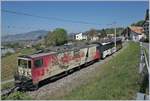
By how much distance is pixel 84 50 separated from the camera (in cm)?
2770

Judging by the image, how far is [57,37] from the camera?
257ft

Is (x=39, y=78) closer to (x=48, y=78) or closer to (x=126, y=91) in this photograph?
(x=48, y=78)

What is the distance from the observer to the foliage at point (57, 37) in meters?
77.8

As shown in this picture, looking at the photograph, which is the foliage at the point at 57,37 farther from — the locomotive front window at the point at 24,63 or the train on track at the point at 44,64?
the locomotive front window at the point at 24,63

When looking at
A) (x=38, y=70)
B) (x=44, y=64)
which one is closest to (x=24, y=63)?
(x=38, y=70)

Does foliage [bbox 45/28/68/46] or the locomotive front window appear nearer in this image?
the locomotive front window

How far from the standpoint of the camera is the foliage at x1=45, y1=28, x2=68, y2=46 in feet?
255

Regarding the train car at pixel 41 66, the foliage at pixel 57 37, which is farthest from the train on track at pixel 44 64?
the foliage at pixel 57 37

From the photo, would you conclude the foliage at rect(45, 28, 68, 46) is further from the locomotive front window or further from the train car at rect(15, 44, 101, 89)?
the locomotive front window

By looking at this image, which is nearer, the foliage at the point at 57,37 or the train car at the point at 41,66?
the train car at the point at 41,66

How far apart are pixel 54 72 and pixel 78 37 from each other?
54.7 meters

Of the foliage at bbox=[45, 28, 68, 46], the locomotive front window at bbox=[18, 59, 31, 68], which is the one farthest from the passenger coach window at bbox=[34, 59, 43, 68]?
the foliage at bbox=[45, 28, 68, 46]

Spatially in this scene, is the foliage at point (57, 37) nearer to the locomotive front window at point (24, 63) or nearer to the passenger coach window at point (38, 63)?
the locomotive front window at point (24, 63)

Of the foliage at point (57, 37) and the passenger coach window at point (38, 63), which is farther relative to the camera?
the foliage at point (57, 37)
